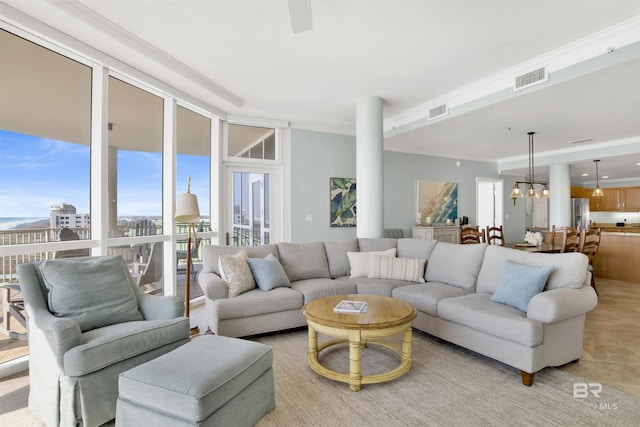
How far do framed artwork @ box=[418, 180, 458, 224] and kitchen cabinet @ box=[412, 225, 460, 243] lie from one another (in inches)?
16.3

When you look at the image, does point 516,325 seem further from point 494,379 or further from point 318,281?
point 318,281

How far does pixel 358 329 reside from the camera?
7.52 ft

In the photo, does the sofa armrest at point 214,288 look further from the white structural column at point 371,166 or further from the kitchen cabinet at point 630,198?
the kitchen cabinet at point 630,198

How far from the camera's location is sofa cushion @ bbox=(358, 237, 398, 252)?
173 inches

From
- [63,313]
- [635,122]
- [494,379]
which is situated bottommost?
[494,379]

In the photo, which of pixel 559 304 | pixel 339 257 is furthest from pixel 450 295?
pixel 339 257

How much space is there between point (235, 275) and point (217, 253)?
45 cm

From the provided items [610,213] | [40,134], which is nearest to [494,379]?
[40,134]

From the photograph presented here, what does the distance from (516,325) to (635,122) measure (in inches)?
199

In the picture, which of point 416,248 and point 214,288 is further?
point 416,248

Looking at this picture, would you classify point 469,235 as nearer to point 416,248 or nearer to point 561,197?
point 416,248

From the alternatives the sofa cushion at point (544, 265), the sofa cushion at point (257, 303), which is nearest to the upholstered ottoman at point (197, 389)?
the sofa cushion at point (257, 303)

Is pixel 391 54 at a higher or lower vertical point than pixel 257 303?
higher

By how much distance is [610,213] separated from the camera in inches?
464
